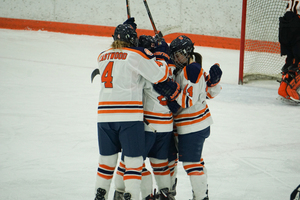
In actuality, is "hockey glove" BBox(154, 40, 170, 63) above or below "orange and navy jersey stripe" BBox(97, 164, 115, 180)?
above

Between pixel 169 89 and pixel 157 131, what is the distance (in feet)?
0.76

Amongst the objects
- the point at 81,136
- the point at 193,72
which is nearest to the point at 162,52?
the point at 193,72

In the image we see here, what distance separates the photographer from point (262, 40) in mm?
5168

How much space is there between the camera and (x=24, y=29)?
6848 mm

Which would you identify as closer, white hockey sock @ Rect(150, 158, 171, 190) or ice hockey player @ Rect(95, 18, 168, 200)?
ice hockey player @ Rect(95, 18, 168, 200)

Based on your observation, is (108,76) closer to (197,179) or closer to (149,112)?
(149,112)

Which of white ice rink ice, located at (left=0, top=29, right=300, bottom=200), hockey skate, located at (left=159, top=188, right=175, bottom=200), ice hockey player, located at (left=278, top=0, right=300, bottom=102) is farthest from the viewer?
ice hockey player, located at (left=278, top=0, right=300, bottom=102)

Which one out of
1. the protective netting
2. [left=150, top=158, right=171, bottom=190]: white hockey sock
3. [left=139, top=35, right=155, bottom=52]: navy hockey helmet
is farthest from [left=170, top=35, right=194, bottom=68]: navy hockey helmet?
the protective netting

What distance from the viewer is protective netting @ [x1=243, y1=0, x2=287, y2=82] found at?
5020 mm

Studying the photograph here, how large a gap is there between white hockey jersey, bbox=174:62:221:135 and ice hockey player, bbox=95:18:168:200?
150mm

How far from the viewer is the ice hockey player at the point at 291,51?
4.05 m

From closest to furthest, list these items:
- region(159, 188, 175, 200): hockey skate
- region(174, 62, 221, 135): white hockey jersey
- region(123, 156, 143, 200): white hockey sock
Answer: region(123, 156, 143, 200): white hockey sock, region(174, 62, 221, 135): white hockey jersey, region(159, 188, 175, 200): hockey skate

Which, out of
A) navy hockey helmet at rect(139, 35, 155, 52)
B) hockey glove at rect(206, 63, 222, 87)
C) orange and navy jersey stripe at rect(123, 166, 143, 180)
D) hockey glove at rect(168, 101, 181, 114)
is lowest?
orange and navy jersey stripe at rect(123, 166, 143, 180)

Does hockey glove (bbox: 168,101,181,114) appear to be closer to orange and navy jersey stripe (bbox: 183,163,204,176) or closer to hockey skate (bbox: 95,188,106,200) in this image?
orange and navy jersey stripe (bbox: 183,163,204,176)
